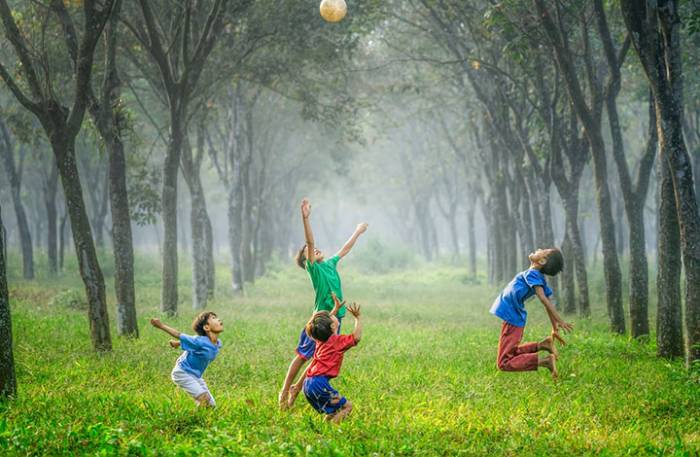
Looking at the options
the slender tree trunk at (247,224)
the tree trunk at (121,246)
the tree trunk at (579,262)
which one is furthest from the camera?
the slender tree trunk at (247,224)

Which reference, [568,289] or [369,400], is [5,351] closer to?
[369,400]

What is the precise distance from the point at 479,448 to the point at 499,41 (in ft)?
50.0

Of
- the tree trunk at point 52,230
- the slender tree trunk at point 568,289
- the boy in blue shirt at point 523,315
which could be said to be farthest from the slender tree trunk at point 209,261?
the boy in blue shirt at point 523,315

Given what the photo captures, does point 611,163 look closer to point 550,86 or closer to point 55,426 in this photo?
point 550,86

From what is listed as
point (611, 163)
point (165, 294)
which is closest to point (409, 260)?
point (611, 163)

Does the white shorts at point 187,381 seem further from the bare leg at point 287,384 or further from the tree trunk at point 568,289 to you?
the tree trunk at point 568,289

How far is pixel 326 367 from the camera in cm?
631

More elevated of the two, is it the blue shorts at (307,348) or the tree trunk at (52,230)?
the tree trunk at (52,230)

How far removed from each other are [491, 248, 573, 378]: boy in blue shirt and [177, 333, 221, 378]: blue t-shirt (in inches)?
161

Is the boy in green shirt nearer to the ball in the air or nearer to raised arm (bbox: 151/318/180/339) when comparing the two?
raised arm (bbox: 151/318/180/339)

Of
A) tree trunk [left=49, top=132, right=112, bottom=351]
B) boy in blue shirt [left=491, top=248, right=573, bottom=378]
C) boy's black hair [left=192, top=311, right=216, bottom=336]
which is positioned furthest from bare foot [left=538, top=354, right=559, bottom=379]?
tree trunk [left=49, top=132, right=112, bottom=351]

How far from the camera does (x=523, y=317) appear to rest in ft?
29.4

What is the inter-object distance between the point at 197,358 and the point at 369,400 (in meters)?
2.05

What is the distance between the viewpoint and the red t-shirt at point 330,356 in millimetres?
6309
